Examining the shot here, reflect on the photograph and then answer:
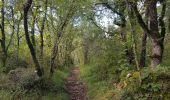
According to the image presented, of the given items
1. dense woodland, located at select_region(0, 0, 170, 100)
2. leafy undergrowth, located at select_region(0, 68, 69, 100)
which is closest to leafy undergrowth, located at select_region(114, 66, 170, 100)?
dense woodland, located at select_region(0, 0, 170, 100)

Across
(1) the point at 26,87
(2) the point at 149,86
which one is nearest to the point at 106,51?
(1) the point at 26,87

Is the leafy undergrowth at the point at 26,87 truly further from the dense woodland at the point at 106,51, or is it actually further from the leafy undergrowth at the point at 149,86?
the leafy undergrowth at the point at 149,86

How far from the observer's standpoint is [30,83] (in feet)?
51.8

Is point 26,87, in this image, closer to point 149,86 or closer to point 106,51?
point 106,51

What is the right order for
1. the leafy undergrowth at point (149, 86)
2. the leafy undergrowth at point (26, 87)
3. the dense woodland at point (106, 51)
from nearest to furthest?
the leafy undergrowth at point (149, 86) → the dense woodland at point (106, 51) → the leafy undergrowth at point (26, 87)

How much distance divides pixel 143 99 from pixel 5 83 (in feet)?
25.6

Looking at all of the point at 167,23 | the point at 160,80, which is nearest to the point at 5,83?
the point at 160,80

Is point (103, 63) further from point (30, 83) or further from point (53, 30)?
point (30, 83)

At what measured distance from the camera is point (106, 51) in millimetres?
19766

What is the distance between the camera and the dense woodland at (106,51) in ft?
40.0

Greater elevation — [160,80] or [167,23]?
[167,23]

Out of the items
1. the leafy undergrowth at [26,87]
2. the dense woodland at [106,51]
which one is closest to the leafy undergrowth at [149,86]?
the dense woodland at [106,51]

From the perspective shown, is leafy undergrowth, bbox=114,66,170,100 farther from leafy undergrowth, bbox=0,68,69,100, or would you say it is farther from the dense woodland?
leafy undergrowth, bbox=0,68,69,100

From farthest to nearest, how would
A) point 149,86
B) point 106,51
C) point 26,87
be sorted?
point 106,51 → point 26,87 → point 149,86
